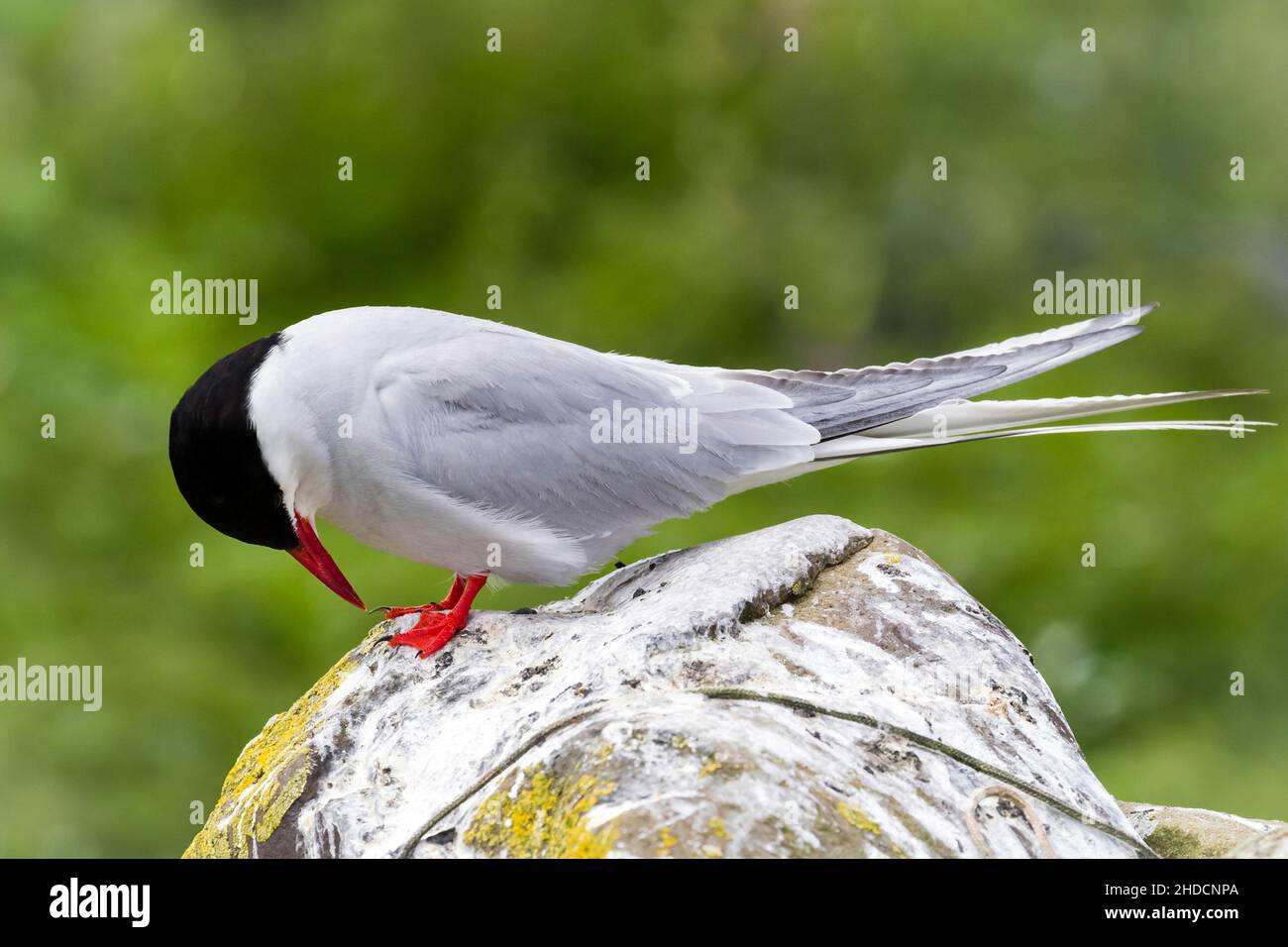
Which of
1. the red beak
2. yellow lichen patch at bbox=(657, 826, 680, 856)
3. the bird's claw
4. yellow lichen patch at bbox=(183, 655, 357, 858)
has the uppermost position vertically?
the red beak

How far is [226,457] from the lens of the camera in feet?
14.0

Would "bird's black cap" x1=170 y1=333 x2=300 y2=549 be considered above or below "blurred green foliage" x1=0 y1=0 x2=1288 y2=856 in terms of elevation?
below

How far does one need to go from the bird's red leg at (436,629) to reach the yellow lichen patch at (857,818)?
1.55 metres

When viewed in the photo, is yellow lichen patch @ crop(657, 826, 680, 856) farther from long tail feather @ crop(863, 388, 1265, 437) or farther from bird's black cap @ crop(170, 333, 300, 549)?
long tail feather @ crop(863, 388, 1265, 437)

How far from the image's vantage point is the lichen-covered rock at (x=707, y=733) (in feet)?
10.5

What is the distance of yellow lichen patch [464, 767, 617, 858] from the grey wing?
1356 millimetres

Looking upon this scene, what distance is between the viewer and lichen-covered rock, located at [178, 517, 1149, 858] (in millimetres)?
3213

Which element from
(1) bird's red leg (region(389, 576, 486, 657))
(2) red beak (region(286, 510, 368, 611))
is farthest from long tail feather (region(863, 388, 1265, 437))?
(2) red beak (region(286, 510, 368, 611))

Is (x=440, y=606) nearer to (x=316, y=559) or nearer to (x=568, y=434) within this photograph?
(x=316, y=559)

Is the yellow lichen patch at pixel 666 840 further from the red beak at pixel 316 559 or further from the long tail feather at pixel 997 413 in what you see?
the long tail feather at pixel 997 413

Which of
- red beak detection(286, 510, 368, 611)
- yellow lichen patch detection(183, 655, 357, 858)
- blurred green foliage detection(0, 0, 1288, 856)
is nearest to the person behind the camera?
yellow lichen patch detection(183, 655, 357, 858)

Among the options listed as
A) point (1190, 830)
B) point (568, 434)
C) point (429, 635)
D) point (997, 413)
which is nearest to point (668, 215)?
point (568, 434)

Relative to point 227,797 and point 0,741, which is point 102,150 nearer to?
point 0,741

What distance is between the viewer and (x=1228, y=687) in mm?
8859
